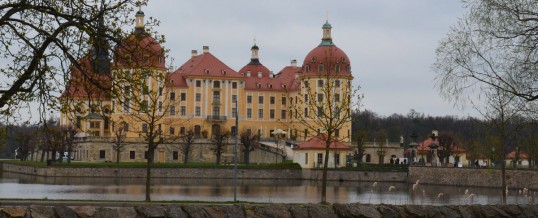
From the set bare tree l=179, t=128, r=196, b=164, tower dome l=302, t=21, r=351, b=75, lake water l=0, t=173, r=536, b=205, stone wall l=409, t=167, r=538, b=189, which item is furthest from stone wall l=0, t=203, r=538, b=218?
tower dome l=302, t=21, r=351, b=75

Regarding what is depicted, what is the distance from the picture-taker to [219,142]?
279 ft

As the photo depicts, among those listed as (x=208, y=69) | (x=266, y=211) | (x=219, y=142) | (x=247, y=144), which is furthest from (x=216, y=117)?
(x=266, y=211)

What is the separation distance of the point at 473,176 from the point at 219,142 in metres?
28.5

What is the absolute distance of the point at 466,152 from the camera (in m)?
98.9

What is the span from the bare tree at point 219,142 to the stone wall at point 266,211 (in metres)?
68.5

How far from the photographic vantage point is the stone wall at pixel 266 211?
Result: 11148 millimetres

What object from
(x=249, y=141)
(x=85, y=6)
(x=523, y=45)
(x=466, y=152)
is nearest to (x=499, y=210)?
(x=523, y=45)

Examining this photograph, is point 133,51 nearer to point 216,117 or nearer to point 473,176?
point 473,176

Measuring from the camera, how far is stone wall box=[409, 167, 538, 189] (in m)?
59.0

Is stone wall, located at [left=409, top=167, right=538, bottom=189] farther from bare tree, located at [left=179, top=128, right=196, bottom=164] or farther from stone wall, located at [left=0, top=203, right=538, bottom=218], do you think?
stone wall, located at [left=0, top=203, right=538, bottom=218]

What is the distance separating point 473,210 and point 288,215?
12.9 ft

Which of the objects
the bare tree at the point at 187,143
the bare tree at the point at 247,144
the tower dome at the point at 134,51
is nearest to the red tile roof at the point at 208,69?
the bare tree at the point at 187,143

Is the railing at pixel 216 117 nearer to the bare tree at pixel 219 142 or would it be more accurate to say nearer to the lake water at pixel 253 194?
the bare tree at pixel 219 142

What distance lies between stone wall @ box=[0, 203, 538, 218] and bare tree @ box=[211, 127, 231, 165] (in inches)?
2697
